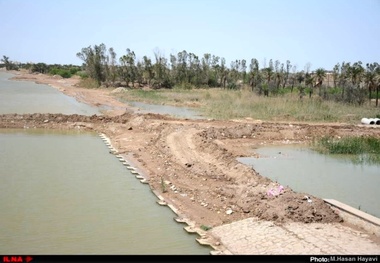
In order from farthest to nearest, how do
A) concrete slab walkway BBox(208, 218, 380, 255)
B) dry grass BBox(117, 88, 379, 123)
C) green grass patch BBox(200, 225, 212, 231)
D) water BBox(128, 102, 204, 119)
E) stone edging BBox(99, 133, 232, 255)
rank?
water BBox(128, 102, 204, 119), dry grass BBox(117, 88, 379, 123), green grass patch BBox(200, 225, 212, 231), stone edging BBox(99, 133, 232, 255), concrete slab walkway BBox(208, 218, 380, 255)

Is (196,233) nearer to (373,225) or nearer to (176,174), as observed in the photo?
(373,225)

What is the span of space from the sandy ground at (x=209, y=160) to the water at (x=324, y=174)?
1040 mm

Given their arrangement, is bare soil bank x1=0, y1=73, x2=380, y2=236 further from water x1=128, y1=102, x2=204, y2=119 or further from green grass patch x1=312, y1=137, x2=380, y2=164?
water x1=128, y1=102, x2=204, y2=119

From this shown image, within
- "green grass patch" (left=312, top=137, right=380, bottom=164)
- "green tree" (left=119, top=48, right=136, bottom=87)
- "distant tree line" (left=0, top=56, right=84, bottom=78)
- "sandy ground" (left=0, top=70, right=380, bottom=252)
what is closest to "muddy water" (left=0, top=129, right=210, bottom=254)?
"sandy ground" (left=0, top=70, right=380, bottom=252)

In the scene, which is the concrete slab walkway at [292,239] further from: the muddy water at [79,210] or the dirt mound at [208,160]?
the muddy water at [79,210]

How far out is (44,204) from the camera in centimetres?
861

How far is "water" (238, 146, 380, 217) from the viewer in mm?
9508

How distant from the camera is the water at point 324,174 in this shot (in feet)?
31.2

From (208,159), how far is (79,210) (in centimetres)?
564

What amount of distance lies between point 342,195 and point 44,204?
6.94 meters

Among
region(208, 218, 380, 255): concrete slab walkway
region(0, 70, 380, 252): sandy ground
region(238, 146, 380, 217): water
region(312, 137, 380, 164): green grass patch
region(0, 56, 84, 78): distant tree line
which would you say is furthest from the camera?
region(0, 56, 84, 78): distant tree line

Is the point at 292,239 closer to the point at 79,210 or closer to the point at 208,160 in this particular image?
the point at 79,210

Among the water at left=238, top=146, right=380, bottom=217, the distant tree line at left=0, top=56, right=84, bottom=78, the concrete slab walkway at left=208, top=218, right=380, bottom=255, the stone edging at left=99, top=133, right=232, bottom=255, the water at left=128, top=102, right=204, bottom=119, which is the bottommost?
the water at left=238, top=146, right=380, bottom=217
